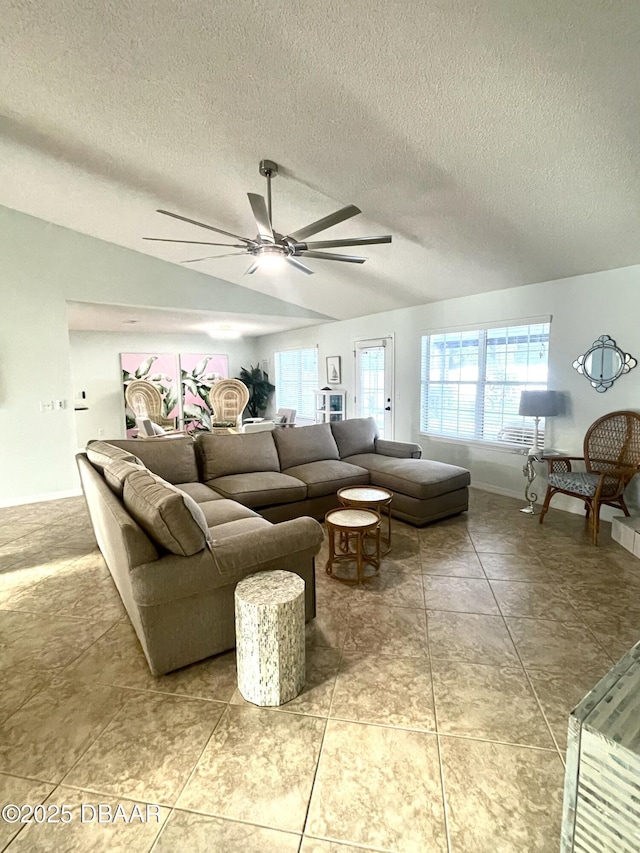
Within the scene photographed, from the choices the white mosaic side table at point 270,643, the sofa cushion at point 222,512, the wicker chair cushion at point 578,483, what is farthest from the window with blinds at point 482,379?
the white mosaic side table at point 270,643

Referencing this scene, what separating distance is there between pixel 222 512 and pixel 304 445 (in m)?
1.62

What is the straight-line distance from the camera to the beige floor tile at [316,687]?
1.78 metres

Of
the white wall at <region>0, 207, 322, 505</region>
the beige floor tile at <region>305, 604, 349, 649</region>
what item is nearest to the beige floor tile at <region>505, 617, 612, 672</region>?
the beige floor tile at <region>305, 604, 349, 649</region>

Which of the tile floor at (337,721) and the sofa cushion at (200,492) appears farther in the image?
the sofa cushion at (200,492)

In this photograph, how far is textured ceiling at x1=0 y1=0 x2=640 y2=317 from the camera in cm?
186

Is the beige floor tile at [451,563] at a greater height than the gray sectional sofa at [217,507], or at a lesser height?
lesser

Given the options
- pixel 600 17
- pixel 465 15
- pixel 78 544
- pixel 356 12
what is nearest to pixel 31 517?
pixel 78 544

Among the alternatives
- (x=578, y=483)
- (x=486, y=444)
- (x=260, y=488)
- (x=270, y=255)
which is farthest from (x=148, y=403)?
(x=578, y=483)

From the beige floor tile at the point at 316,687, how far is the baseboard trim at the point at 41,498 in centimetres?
412

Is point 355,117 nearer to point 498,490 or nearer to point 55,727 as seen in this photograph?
point 55,727

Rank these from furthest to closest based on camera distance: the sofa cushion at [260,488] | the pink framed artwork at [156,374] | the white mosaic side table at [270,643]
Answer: the pink framed artwork at [156,374] → the sofa cushion at [260,488] → the white mosaic side table at [270,643]

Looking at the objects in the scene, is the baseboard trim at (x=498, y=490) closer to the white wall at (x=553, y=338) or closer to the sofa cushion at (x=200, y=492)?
the white wall at (x=553, y=338)

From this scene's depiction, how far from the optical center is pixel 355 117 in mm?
2422

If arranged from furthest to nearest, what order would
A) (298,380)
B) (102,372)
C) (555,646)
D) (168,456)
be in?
1. (298,380)
2. (102,372)
3. (168,456)
4. (555,646)
